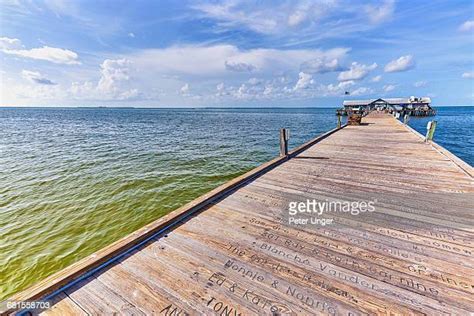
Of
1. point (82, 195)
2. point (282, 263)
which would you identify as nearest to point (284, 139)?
point (282, 263)

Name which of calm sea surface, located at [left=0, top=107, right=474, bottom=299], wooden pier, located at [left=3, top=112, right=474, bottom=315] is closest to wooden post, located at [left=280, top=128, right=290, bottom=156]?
wooden pier, located at [left=3, top=112, right=474, bottom=315]

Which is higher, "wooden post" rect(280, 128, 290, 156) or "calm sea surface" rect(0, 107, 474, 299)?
"wooden post" rect(280, 128, 290, 156)

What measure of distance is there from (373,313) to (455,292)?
0.92 m

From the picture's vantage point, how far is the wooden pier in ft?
6.38

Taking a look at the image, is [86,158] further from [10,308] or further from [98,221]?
[10,308]

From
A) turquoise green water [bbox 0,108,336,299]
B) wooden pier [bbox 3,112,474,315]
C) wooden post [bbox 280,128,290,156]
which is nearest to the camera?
wooden pier [bbox 3,112,474,315]

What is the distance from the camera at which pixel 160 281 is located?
222cm

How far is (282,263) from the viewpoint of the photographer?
2414 millimetres

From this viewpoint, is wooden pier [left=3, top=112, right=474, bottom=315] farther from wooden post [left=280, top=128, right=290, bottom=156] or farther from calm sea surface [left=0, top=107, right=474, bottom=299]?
calm sea surface [left=0, top=107, right=474, bottom=299]

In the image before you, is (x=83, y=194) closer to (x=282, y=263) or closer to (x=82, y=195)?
(x=82, y=195)

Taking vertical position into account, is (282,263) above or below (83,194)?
above

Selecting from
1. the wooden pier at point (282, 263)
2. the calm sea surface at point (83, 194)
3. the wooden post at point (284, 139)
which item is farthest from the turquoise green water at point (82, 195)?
the wooden pier at point (282, 263)

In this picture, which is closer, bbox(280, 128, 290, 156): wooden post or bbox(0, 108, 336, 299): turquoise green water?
bbox(0, 108, 336, 299): turquoise green water

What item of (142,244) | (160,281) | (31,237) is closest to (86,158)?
(31,237)
